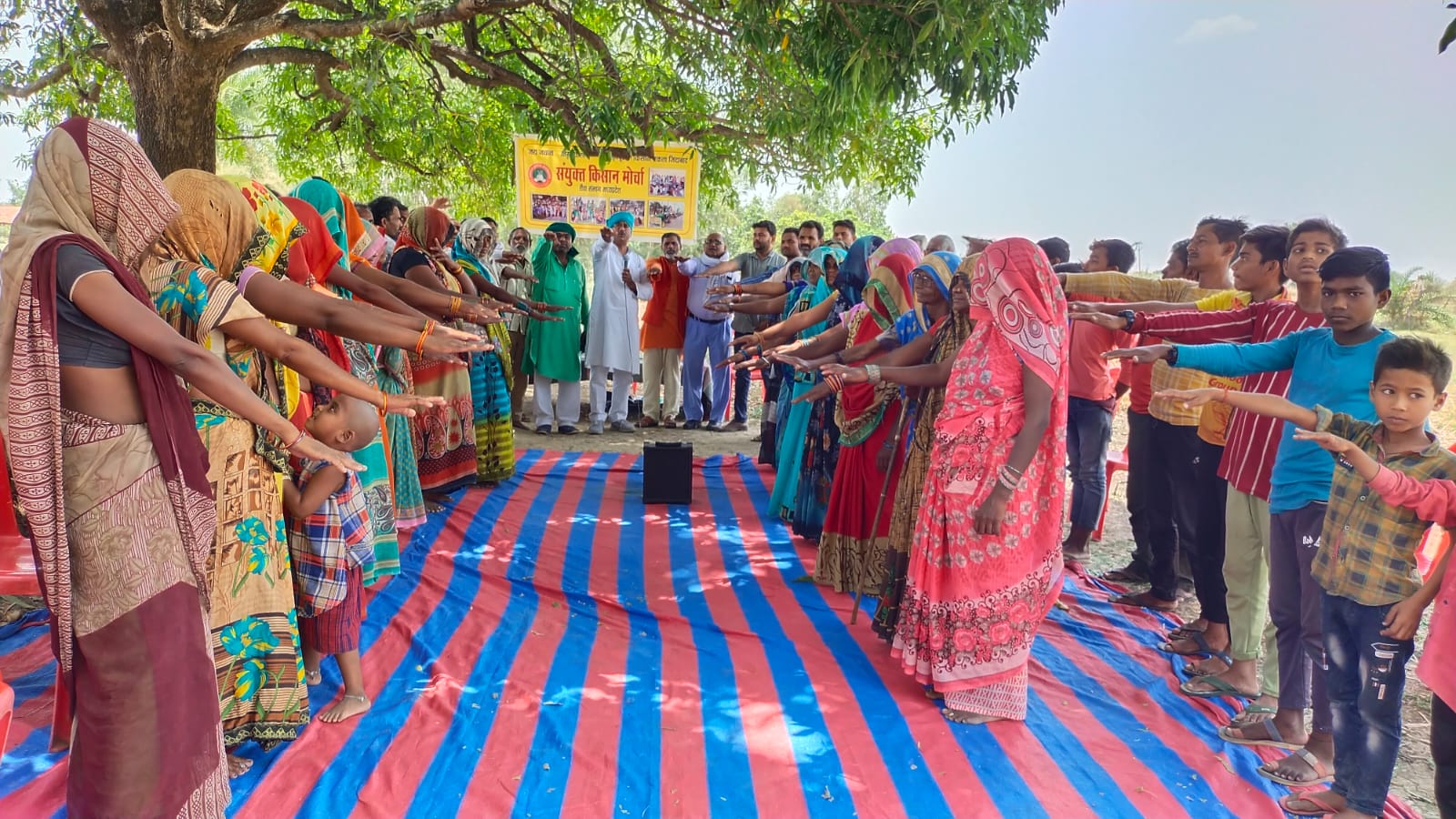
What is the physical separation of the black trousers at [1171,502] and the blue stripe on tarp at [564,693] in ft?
8.99

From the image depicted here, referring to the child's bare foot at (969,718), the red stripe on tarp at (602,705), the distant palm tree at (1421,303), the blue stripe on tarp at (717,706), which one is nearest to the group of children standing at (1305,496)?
the child's bare foot at (969,718)

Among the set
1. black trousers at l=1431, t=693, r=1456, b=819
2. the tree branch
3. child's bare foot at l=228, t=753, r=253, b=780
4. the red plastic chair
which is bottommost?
child's bare foot at l=228, t=753, r=253, b=780

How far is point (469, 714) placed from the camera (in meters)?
3.11

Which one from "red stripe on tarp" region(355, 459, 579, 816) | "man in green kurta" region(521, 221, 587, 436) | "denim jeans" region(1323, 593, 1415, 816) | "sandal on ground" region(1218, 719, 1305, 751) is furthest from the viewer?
"man in green kurta" region(521, 221, 587, 436)

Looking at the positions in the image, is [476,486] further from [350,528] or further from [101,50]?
[101,50]

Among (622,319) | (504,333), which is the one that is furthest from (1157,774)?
(622,319)

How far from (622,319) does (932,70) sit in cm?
537

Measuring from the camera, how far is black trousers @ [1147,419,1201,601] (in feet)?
13.3

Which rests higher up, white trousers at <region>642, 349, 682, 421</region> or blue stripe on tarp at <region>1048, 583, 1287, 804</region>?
white trousers at <region>642, 349, 682, 421</region>

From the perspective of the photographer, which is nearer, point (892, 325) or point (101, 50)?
point (892, 325)

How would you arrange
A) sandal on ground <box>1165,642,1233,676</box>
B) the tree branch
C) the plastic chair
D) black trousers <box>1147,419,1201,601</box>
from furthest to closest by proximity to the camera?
the tree branch < the plastic chair < black trousers <box>1147,419,1201,601</box> < sandal on ground <box>1165,642,1233,676</box>

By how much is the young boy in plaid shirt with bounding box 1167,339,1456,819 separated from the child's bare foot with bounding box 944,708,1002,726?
93 cm

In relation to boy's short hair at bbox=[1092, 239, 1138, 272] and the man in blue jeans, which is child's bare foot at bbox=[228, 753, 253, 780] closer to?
the man in blue jeans

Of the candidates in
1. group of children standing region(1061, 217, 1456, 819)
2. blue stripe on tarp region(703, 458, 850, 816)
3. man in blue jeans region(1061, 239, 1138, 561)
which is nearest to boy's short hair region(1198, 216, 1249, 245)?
group of children standing region(1061, 217, 1456, 819)
